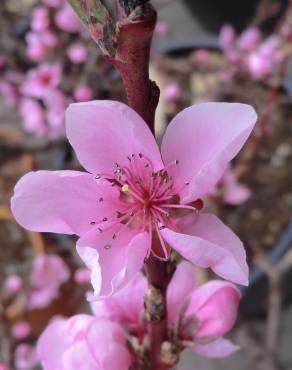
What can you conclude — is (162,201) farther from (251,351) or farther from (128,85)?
(251,351)

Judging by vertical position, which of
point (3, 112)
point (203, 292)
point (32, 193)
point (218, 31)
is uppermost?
point (32, 193)

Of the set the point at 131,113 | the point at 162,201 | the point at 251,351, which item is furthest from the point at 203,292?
the point at 251,351

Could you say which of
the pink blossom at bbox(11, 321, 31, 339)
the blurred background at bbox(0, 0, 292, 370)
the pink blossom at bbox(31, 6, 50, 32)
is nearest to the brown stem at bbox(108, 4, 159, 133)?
the blurred background at bbox(0, 0, 292, 370)

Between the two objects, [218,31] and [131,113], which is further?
[218,31]

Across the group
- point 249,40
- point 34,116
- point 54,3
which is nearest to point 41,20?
point 54,3

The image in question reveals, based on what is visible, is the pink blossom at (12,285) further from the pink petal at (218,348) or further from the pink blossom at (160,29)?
the pink petal at (218,348)

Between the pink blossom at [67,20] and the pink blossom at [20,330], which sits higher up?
the pink blossom at [67,20]

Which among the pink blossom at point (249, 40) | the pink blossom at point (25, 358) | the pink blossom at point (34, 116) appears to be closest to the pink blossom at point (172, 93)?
the pink blossom at point (249, 40)

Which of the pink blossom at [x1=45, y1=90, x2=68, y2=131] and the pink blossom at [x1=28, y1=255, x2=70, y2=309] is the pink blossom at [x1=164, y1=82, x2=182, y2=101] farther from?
the pink blossom at [x1=28, y1=255, x2=70, y2=309]
